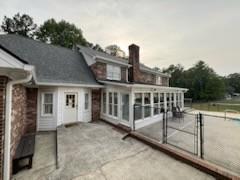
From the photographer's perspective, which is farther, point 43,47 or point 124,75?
point 124,75

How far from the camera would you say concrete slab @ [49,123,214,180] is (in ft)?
11.8

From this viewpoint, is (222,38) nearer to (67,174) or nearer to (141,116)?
(141,116)

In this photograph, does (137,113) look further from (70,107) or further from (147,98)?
(70,107)

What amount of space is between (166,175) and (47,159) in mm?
3955

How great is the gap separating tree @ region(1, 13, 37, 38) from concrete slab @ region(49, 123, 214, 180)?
85.9 feet

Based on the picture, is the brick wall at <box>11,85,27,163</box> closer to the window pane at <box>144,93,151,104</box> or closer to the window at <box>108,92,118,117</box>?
the window at <box>108,92,118,117</box>

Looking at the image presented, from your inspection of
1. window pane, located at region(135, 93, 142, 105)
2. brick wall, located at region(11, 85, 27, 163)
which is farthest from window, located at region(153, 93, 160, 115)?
brick wall, located at region(11, 85, 27, 163)

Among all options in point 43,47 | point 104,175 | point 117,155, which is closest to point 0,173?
point 104,175

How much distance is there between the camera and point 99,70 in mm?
10391

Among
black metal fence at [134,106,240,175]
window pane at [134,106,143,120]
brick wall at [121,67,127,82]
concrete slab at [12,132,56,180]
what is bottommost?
concrete slab at [12,132,56,180]

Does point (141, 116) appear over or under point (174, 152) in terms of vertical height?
over

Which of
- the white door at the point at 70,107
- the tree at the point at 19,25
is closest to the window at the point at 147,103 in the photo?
the white door at the point at 70,107

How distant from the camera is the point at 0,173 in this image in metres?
2.89

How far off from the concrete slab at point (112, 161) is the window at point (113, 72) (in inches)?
243
